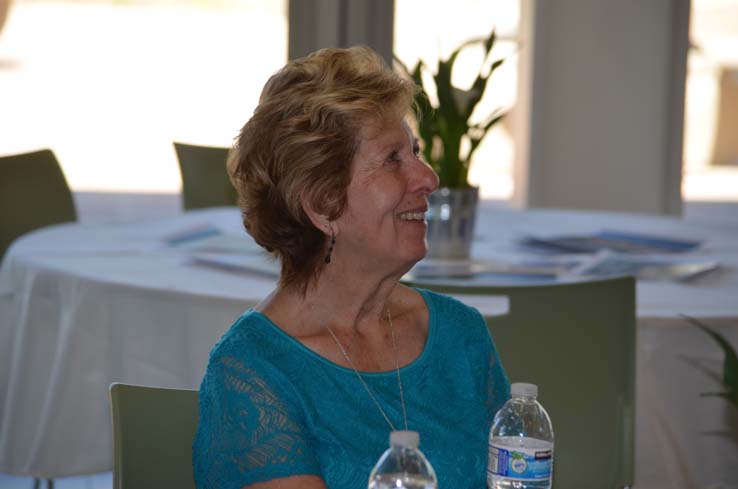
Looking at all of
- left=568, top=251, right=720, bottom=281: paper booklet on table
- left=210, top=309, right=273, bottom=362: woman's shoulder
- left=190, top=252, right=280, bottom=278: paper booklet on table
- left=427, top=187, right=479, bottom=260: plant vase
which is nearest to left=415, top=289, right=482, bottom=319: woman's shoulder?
left=210, top=309, right=273, bottom=362: woman's shoulder

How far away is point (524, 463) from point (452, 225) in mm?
1660

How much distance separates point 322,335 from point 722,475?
118 cm

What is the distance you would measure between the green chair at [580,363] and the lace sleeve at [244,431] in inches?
27.7

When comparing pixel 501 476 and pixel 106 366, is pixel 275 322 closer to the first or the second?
pixel 501 476

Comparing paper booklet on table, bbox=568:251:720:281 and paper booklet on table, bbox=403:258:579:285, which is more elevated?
paper booklet on table, bbox=568:251:720:281

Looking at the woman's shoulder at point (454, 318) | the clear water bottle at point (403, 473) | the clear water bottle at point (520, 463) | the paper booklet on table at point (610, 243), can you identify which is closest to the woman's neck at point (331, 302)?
the woman's shoulder at point (454, 318)

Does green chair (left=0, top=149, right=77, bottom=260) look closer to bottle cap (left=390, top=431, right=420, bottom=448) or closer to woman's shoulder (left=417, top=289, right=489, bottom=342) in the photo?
woman's shoulder (left=417, top=289, right=489, bottom=342)

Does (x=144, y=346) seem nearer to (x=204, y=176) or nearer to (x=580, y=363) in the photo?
(x=580, y=363)

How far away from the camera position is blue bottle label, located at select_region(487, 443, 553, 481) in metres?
1.31

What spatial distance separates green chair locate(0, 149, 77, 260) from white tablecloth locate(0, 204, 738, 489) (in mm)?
782

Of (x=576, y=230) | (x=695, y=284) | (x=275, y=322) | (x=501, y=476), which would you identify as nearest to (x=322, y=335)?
(x=275, y=322)

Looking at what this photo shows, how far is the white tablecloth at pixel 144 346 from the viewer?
2.34 m

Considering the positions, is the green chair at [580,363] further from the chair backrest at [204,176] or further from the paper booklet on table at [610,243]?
the chair backrest at [204,176]

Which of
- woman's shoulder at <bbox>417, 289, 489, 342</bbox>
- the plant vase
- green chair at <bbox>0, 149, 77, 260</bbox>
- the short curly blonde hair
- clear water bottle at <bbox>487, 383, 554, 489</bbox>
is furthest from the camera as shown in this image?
green chair at <bbox>0, 149, 77, 260</bbox>
